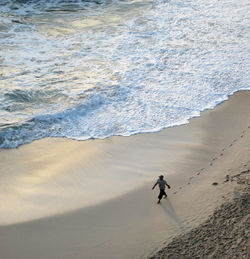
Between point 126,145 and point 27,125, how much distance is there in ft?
9.94

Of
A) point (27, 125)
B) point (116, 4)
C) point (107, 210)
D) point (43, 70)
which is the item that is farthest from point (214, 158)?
point (116, 4)

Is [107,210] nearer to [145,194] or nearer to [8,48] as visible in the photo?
[145,194]

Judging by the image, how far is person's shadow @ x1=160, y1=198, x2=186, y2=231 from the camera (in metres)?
7.85

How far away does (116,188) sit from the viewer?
9.08m

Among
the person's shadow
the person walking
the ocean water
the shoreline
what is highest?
the ocean water

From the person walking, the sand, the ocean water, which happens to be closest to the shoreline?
the sand

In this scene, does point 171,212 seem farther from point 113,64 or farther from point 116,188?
point 113,64

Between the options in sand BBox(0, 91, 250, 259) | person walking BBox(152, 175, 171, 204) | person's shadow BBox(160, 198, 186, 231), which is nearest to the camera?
sand BBox(0, 91, 250, 259)

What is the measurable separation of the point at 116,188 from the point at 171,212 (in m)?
1.42

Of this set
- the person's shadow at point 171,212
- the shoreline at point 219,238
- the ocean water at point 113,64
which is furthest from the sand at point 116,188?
the ocean water at point 113,64

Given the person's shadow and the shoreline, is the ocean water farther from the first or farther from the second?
the shoreline

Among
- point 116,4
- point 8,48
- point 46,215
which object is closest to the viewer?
point 46,215

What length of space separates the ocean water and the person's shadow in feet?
10.7

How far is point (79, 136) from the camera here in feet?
36.8
